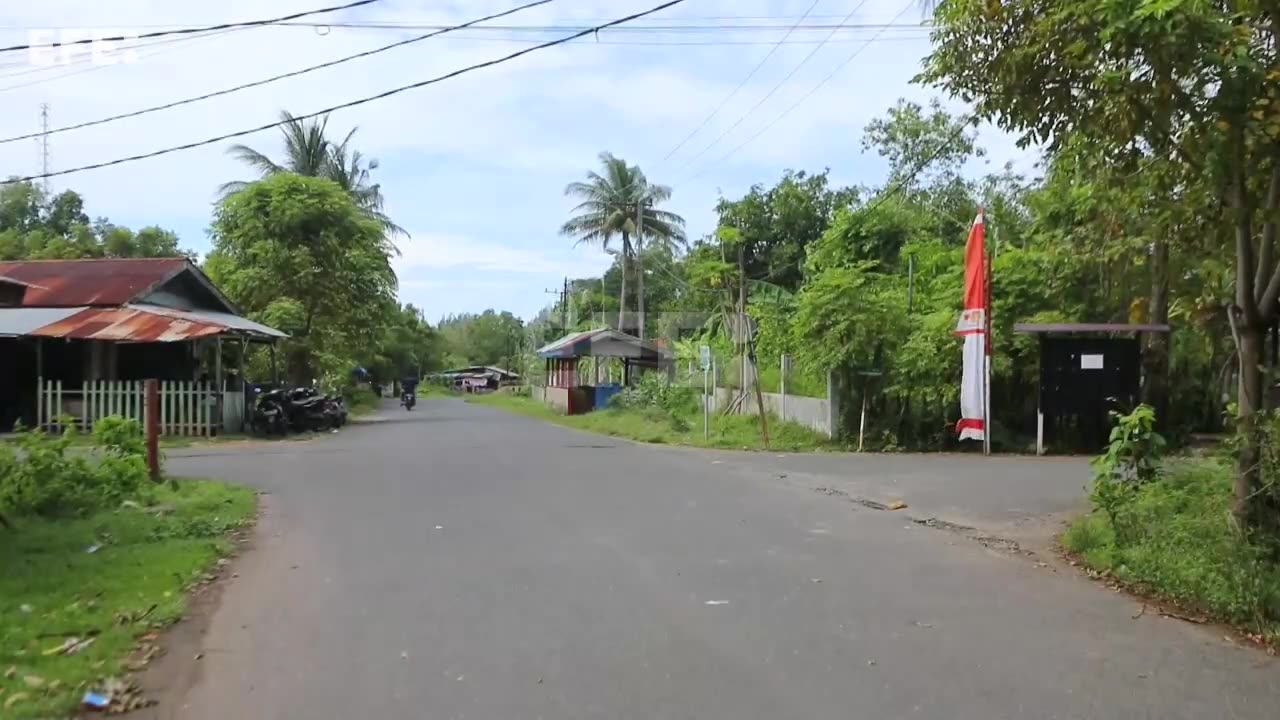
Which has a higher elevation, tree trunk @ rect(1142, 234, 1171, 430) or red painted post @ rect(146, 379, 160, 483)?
tree trunk @ rect(1142, 234, 1171, 430)

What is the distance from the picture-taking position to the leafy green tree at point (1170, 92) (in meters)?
7.36

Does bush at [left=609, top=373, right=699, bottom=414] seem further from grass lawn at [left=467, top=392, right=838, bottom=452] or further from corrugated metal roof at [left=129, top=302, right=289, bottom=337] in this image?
corrugated metal roof at [left=129, top=302, right=289, bottom=337]

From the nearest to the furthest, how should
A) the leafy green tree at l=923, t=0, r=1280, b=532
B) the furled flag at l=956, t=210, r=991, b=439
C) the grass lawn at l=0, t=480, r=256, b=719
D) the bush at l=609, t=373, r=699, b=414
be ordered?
the grass lawn at l=0, t=480, r=256, b=719, the leafy green tree at l=923, t=0, r=1280, b=532, the furled flag at l=956, t=210, r=991, b=439, the bush at l=609, t=373, r=699, b=414

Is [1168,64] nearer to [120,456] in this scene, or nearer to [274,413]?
[120,456]

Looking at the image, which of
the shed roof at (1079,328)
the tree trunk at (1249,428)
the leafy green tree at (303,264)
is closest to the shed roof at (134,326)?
the leafy green tree at (303,264)

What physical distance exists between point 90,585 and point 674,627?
4287mm

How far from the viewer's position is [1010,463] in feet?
60.2

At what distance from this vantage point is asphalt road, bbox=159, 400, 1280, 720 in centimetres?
538

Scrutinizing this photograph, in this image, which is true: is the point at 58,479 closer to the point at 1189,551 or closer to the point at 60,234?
the point at 1189,551

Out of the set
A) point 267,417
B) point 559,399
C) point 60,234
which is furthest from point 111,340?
point 60,234

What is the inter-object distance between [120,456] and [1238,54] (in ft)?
38.3

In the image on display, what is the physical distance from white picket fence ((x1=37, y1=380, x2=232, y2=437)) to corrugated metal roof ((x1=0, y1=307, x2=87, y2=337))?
50.3 inches

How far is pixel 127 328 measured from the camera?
23438 millimetres

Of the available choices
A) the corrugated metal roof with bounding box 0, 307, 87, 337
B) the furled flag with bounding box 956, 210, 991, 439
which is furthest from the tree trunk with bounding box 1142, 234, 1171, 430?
the corrugated metal roof with bounding box 0, 307, 87, 337
